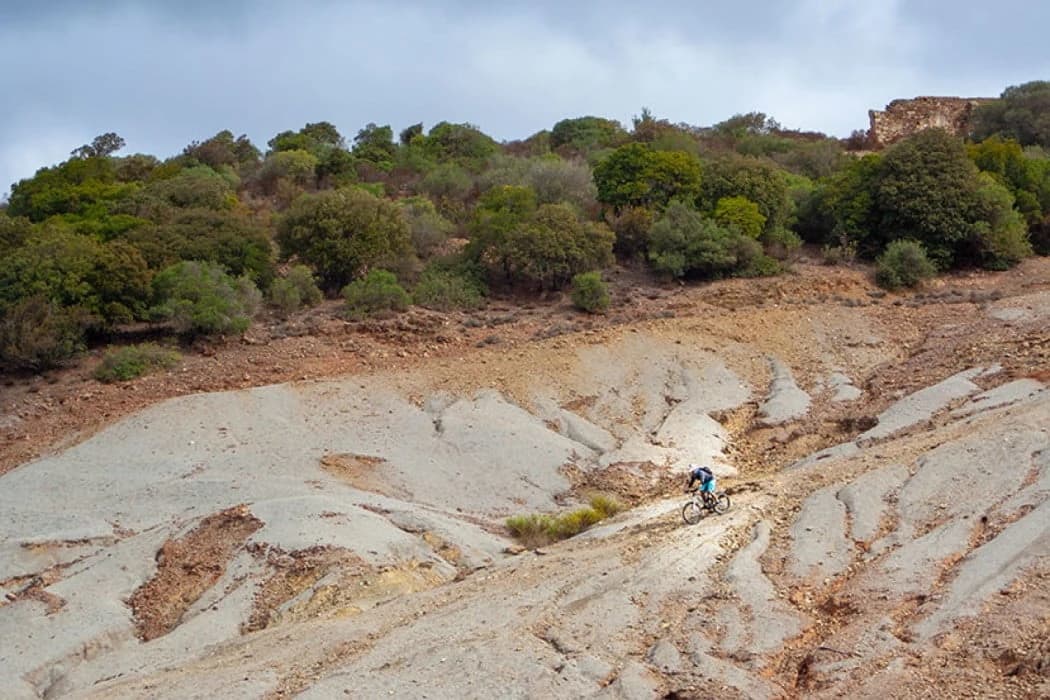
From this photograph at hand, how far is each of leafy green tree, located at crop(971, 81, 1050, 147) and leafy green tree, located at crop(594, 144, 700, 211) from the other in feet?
64.8

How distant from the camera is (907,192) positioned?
119ft

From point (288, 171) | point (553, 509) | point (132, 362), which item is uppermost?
point (288, 171)

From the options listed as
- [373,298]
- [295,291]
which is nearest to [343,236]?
[295,291]

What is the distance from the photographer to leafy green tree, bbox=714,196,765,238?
35.5 meters

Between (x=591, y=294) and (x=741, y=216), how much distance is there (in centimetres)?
670

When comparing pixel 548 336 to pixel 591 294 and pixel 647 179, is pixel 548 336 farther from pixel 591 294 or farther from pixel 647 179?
pixel 647 179

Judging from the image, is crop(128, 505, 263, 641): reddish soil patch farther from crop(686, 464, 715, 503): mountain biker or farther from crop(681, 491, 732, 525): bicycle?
crop(686, 464, 715, 503): mountain biker

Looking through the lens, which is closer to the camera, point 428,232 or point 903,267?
point 903,267

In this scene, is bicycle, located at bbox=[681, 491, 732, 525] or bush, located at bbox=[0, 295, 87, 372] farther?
bush, located at bbox=[0, 295, 87, 372]

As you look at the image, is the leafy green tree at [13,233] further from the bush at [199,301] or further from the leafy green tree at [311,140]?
the leafy green tree at [311,140]

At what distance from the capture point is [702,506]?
19.0 meters

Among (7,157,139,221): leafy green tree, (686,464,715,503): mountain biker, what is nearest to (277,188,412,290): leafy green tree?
(7,157,139,221): leafy green tree

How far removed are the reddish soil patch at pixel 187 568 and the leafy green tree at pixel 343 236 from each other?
14.9 meters

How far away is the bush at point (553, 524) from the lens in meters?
19.9
